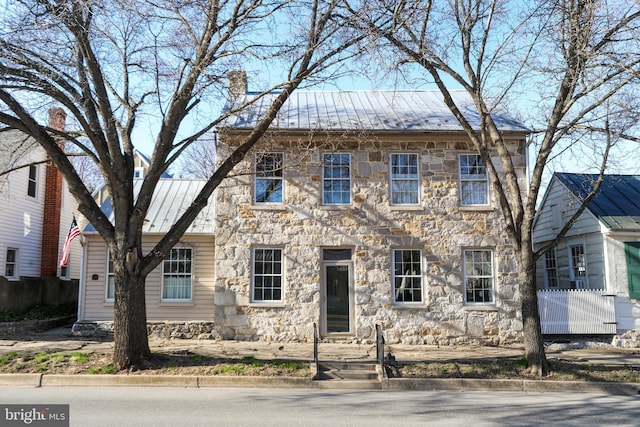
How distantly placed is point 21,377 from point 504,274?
12071mm

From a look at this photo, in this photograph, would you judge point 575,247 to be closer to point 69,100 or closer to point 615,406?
point 615,406

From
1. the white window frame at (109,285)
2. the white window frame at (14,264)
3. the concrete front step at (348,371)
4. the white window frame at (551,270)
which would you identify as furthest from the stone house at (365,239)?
the white window frame at (14,264)

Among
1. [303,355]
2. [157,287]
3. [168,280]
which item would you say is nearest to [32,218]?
[157,287]

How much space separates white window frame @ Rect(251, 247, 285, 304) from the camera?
14250mm

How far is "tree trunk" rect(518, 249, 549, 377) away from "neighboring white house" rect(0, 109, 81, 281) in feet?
48.9

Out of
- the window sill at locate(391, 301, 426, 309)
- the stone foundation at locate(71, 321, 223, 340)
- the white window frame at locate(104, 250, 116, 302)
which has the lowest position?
the stone foundation at locate(71, 321, 223, 340)

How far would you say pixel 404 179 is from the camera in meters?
14.8

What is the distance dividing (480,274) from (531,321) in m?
4.31

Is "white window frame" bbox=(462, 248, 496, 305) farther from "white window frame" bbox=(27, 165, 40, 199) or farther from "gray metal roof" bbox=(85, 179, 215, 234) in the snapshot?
"white window frame" bbox=(27, 165, 40, 199)

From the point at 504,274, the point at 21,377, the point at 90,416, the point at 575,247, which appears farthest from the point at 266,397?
the point at 575,247

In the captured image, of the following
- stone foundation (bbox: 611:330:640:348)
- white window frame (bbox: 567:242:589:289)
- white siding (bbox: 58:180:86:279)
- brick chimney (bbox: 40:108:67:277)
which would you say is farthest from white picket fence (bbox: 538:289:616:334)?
brick chimney (bbox: 40:108:67:277)

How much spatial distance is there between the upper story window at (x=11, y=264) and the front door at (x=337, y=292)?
466 inches

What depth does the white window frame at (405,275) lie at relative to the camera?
1431cm

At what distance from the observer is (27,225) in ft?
62.3
